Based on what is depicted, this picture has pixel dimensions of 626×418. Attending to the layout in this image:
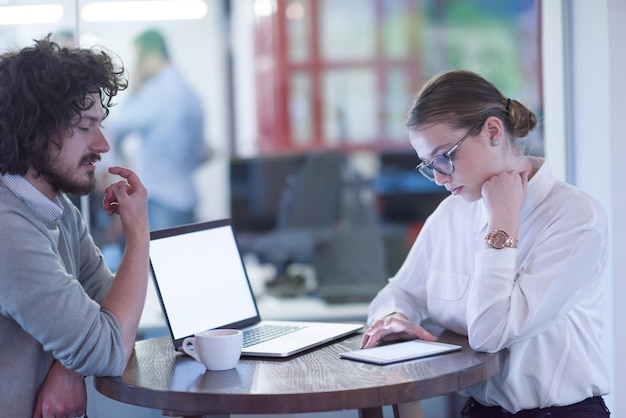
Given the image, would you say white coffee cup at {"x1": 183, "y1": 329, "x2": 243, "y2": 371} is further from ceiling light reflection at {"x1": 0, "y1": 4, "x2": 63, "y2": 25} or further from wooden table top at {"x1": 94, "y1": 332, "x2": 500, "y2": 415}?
ceiling light reflection at {"x1": 0, "y1": 4, "x2": 63, "y2": 25}

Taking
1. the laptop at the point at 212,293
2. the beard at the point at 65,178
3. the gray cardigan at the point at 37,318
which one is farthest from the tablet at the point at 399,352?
the beard at the point at 65,178

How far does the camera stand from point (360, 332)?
1.90 metres

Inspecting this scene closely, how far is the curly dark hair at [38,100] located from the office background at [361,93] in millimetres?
758

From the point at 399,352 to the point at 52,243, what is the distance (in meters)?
0.69

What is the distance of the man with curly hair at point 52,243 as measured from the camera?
1460mm

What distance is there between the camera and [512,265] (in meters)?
1.68

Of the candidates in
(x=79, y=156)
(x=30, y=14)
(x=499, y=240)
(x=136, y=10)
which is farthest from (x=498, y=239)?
(x=136, y=10)

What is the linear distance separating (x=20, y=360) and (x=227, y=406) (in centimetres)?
44

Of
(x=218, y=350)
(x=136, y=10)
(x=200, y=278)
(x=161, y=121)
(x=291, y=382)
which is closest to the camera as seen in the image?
(x=291, y=382)

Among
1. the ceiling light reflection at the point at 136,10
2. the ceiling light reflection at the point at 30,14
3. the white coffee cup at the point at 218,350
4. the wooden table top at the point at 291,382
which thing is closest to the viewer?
the wooden table top at the point at 291,382

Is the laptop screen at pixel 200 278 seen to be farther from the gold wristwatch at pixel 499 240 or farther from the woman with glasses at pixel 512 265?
the gold wristwatch at pixel 499 240

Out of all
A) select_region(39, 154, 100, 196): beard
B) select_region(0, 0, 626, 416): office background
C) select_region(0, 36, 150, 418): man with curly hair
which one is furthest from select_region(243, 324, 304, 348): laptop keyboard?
select_region(0, 0, 626, 416): office background

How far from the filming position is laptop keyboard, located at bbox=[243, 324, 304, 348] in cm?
178

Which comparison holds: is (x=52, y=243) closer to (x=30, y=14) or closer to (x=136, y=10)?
(x=30, y=14)
